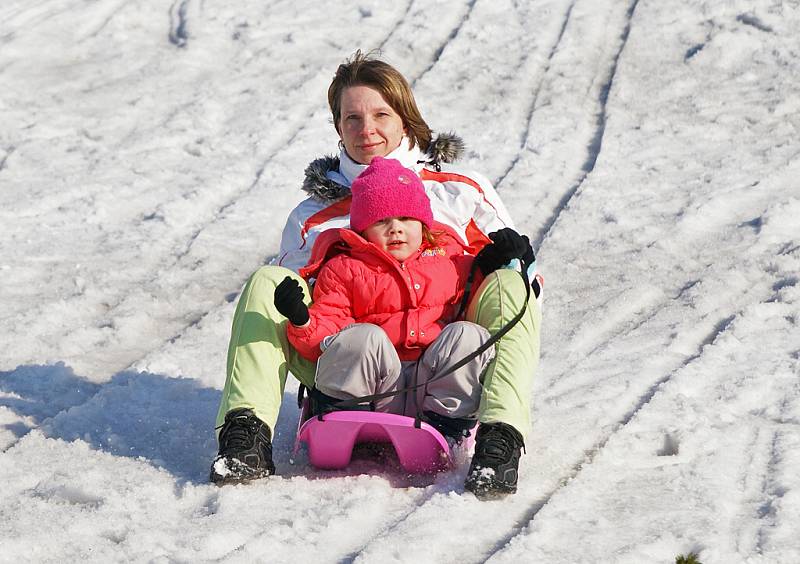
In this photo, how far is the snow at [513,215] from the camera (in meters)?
2.75

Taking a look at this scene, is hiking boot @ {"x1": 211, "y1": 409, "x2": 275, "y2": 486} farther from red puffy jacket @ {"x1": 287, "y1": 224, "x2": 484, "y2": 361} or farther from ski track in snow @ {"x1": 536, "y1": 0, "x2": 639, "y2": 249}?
ski track in snow @ {"x1": 536, "y1": 0, "x2": 639, "y2": 249}

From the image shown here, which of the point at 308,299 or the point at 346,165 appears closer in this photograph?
the point at 308,299

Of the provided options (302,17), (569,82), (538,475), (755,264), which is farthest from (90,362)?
→ (302,17)

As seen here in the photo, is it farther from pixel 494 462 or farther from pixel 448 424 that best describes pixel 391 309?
pixel 494 462

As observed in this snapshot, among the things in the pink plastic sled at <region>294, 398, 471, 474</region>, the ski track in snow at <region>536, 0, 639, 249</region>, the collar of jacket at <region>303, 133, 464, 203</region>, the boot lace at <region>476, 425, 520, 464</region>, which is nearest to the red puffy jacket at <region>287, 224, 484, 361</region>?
the pink plastic sled at <region>294, 398, 471, 474</region>

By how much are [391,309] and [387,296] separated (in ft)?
0.15

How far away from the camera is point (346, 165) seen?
149 inches

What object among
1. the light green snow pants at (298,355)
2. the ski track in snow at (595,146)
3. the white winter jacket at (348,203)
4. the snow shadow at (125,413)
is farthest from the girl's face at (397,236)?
the ski track in snow at (595,146)

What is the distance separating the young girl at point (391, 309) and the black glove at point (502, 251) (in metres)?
0.06

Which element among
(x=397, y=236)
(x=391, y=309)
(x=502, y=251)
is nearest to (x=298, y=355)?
(x=391, y=309)

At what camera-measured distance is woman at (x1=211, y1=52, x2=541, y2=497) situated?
296 centimetres

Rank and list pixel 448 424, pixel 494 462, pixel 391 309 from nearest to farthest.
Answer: pixel 494 462 < pixel 448 424 < pixel 391 309

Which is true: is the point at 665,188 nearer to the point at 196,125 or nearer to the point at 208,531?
the point at 196,125

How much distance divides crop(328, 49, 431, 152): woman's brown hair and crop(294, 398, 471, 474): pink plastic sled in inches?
47.5
